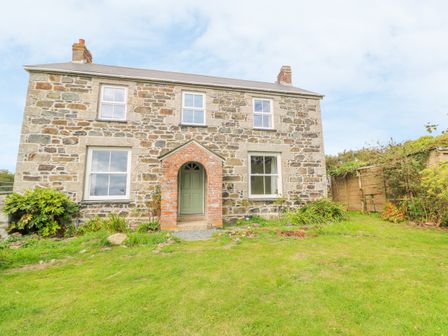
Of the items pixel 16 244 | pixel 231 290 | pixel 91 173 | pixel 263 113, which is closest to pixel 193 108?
pixel 263 113

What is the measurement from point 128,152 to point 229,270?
720 cm

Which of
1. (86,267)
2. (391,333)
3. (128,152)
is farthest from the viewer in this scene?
(128,152)

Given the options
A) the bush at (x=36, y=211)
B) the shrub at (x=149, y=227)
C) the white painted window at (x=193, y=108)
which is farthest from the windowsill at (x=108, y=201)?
the white painted window at (x=193, y=108)

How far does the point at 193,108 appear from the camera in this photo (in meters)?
10.4

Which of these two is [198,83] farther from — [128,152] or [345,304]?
[345,304]

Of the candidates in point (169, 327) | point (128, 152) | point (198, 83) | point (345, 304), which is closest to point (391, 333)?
point (345, 304)

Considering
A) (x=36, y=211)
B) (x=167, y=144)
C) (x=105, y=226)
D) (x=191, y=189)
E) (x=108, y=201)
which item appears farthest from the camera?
(x=191, y=189)

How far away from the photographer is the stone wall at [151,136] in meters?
8.76

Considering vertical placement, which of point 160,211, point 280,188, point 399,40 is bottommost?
point 160,211

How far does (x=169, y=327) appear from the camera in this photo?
2545 millimetres

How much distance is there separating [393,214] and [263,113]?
734 centimetres

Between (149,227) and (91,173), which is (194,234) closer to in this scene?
(149,227)

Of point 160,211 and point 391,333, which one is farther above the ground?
point 160,211

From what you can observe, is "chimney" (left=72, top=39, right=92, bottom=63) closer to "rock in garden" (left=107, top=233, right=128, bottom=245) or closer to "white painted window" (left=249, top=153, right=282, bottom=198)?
"rock in garden" (left=107, top=233, right=128, bottom=245)
